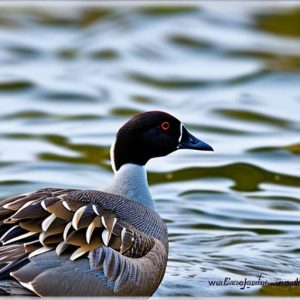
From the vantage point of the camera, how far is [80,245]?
8.28 meters

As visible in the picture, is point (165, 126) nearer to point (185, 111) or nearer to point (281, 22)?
point (185, 111)

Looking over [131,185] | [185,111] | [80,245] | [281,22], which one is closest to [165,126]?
[131,185]

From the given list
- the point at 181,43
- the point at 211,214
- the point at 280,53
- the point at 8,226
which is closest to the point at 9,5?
the point at 181,43

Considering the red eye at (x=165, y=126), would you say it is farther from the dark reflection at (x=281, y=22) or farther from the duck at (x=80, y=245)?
the dark reflection at (x=281, y=22)

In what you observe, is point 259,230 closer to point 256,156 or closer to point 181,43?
point 256,156

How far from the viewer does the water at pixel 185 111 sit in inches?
422

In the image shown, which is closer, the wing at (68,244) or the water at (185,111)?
the wing at (68,244)

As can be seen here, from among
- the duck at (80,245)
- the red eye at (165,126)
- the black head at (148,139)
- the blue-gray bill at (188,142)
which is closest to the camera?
the duck at (80,245)

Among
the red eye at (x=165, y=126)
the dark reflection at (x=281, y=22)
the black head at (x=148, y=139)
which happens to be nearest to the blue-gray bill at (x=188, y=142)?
the black head at (x=148, y=139)

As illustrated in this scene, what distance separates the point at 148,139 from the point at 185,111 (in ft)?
20.0

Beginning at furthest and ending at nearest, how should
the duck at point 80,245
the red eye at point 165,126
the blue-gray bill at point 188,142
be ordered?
the blue-gray bill at point 188,142 → the red eye at point 165,126 → the duck at point 80,245

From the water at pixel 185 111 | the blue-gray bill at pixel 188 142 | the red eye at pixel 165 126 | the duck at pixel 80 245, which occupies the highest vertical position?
the red eye at pixel 165 126

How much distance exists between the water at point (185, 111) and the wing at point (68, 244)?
81 centimetres

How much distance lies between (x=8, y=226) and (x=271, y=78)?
30.4 ft
